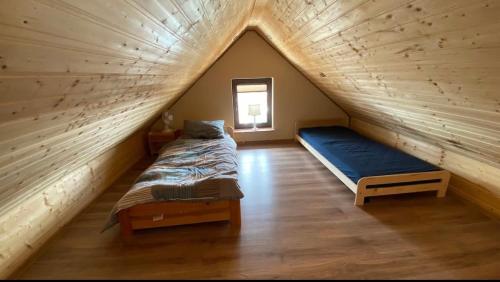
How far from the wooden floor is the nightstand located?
151 centimetres

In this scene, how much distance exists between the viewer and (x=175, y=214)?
207 cm

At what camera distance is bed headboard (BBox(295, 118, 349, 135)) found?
450 centimetres

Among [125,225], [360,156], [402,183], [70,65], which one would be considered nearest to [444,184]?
[402,183]

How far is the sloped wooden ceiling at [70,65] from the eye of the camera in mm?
655

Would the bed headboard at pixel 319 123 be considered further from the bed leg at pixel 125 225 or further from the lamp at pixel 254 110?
the bed leg at pixel 125 225

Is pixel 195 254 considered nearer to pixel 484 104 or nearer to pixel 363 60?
pixel 363 60

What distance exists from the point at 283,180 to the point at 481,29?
226cm

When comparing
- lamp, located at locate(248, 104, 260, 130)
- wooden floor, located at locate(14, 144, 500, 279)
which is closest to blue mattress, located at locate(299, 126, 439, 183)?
wooden floor, located at locate(14, 144, 500, 279)

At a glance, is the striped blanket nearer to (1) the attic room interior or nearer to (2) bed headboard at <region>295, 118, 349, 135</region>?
(1) the attic room interior

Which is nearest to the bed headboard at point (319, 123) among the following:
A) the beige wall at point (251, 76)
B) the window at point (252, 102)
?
the beige wall at point (251, 76)

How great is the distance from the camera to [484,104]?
1493mm

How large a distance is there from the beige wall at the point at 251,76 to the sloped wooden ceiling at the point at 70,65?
2442 mm

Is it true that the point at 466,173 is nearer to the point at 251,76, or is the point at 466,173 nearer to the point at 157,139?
the point at 251,76

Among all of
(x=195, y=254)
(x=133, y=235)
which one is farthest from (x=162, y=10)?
(x=133, y=235)
